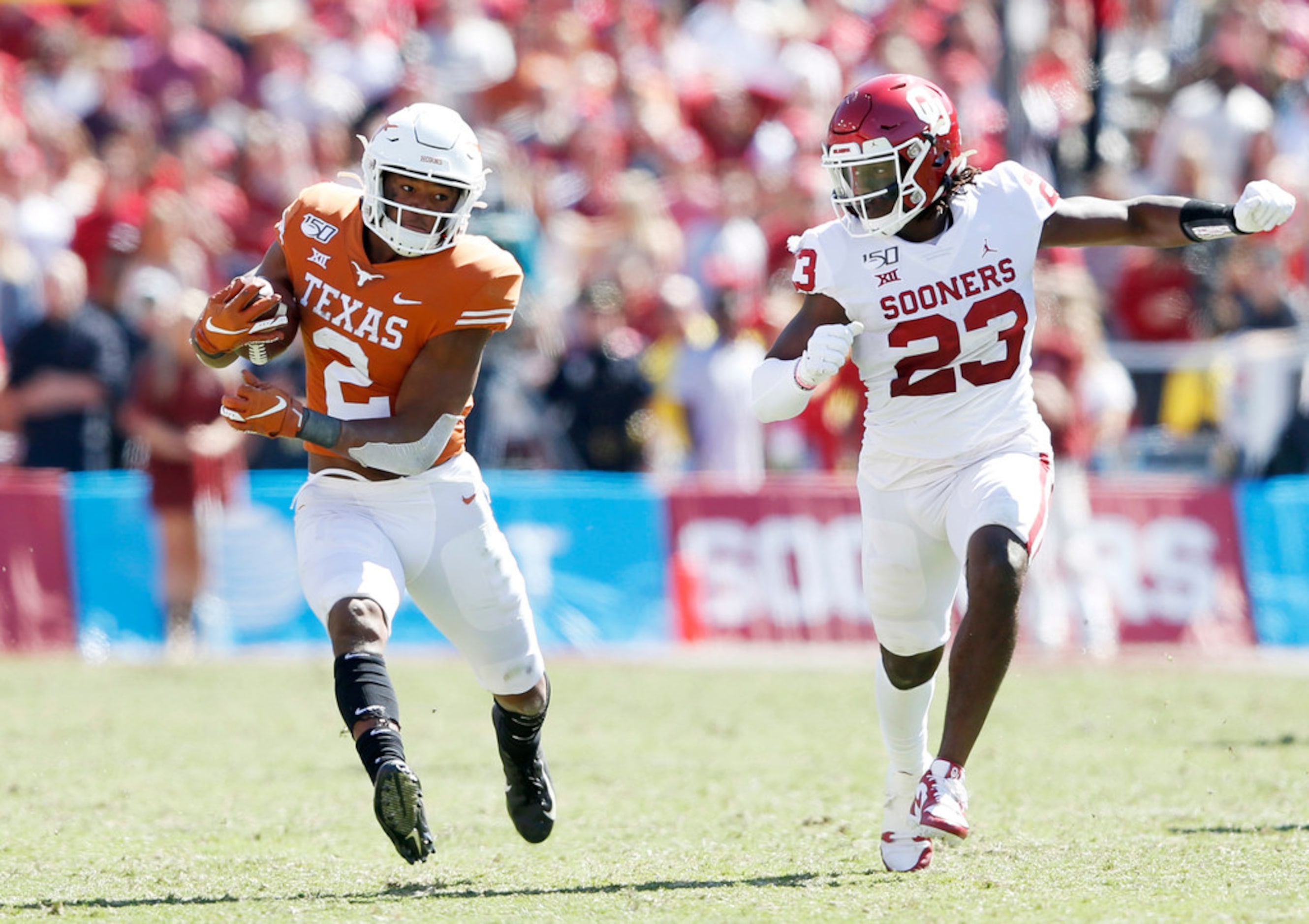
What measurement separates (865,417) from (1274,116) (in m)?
9.47

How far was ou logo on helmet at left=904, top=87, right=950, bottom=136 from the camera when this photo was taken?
560cm

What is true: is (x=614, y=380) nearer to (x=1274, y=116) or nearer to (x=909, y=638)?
(x=1274, y=116)

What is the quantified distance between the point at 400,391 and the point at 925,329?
156 centimetres

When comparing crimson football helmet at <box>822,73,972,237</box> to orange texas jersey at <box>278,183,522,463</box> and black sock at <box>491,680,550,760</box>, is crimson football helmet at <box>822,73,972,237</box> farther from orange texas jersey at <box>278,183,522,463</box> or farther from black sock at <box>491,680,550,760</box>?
black sock at <box>491,680,550,760</box>

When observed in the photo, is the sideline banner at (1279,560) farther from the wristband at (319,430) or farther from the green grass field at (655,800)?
the wristband at (319,430)

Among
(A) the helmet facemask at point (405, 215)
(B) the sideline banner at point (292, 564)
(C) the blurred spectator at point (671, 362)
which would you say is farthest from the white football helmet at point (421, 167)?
(C) the blurred spectator at point (671, 362)

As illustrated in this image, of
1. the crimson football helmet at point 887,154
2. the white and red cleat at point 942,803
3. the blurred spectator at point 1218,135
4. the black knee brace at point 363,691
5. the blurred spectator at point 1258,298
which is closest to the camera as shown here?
the white and red cleat at point 942,803

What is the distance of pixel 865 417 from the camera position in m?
5.94

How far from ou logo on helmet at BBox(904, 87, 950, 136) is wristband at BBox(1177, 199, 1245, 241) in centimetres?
74

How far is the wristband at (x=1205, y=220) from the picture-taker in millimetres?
5695

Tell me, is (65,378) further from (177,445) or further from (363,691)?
(363,691)

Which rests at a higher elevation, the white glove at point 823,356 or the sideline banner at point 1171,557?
the white glove at point 823,356

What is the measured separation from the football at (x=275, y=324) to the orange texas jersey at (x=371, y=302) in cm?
3

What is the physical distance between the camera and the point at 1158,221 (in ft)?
18.7
